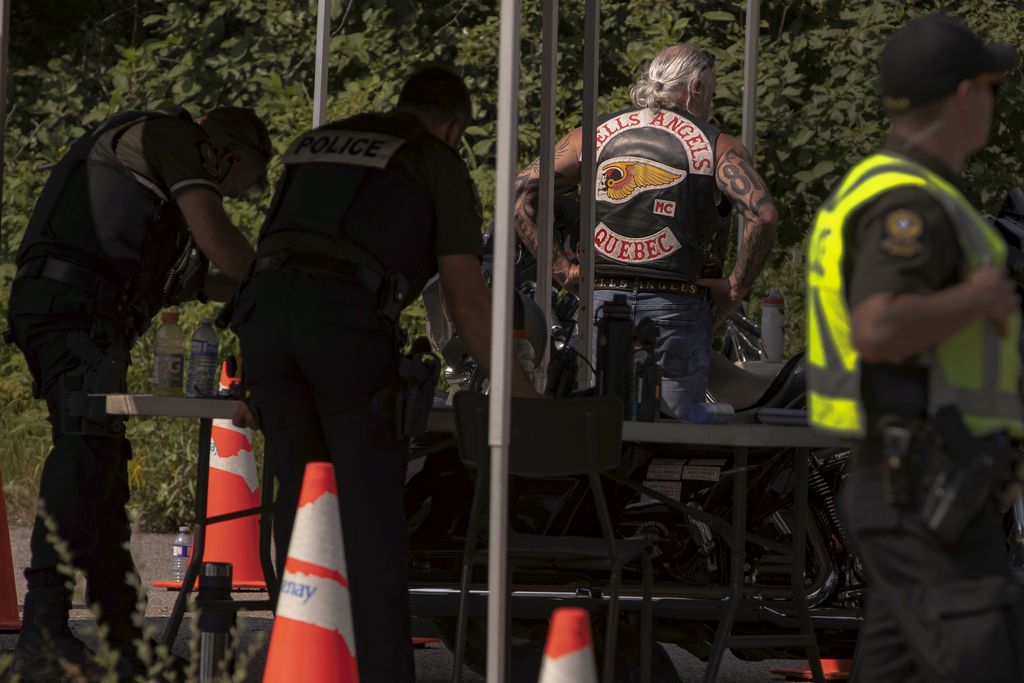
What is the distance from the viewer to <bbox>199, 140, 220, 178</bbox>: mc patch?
5652mm

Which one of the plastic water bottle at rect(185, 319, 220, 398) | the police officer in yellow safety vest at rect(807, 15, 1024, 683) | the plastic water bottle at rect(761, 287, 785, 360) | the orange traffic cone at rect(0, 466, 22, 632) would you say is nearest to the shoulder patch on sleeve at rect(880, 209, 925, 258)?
the police officer in yellow safety vest at rect(807, 15, 1024, 683)

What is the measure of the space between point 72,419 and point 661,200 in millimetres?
1988

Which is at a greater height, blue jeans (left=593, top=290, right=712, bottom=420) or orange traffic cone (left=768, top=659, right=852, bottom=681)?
blue jeans (left=593, top=290, right=712, bottom=420)

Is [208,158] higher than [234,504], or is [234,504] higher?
[208,158]

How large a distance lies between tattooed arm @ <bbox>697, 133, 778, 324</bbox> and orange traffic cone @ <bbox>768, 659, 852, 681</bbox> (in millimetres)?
1197

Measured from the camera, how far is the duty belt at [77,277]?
19.0 ft

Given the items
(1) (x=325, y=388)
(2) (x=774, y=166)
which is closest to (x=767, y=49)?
(2) (x=774, y=166)

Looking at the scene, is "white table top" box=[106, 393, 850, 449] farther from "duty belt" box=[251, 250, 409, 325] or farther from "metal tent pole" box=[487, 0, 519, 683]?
"metal tent pole" box=[487, 0, 519, 683]

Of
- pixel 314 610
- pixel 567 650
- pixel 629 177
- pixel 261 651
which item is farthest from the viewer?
pixel 261 651

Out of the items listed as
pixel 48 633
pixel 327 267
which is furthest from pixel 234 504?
pixel 327 267

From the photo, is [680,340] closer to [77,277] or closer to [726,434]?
[726,434]

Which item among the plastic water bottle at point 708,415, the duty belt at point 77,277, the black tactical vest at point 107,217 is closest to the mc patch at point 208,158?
the black tactical vest at point 107,217

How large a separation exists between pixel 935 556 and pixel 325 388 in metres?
1.97

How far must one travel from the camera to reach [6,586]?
710 centimetres
